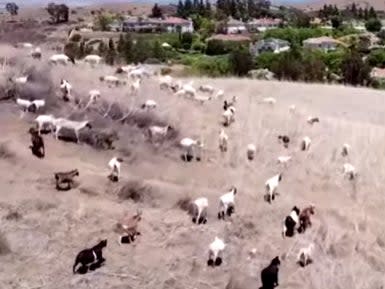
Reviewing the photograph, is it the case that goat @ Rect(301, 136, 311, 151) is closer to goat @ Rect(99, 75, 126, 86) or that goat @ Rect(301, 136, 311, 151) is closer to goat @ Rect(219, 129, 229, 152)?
goat @ Rect(219, 129, 229, 152)

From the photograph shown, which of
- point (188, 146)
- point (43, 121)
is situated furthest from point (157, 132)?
point (43, 121)

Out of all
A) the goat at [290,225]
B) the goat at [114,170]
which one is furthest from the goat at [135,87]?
the goat at [290,225]

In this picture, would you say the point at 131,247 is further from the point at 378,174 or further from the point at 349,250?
the point at 378,174

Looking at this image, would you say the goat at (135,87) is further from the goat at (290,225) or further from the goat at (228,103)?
the goat at (290,225)

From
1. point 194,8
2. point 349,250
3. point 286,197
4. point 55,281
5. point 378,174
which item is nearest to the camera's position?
point 55,281

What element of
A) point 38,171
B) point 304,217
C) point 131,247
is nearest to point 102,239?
point 131,247

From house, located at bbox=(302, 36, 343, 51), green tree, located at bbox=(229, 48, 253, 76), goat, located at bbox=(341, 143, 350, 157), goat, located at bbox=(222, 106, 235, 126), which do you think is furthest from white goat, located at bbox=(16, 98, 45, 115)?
house, located at bbox=(302, 36, 343, 51)

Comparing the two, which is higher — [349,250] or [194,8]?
[349,250]

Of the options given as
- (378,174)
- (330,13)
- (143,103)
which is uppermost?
(143,103)
